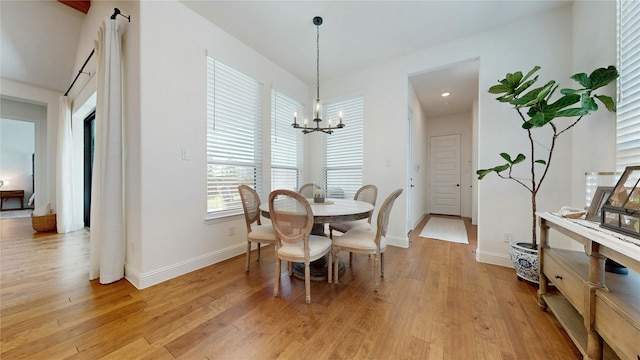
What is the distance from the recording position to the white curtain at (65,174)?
3912mm

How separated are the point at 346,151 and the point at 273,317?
9.33 ft

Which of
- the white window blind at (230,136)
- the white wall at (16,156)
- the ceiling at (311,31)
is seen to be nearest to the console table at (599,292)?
the ceiling at (311,31)

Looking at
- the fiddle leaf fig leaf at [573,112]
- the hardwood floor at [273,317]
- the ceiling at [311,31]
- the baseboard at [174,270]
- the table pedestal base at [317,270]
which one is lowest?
the hardwood floor at [273,317]

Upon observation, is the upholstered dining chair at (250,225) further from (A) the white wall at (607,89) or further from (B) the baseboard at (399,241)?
(A) the white wall at (607,89)

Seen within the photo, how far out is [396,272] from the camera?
239cm

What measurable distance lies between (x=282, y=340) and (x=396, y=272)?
1.48m

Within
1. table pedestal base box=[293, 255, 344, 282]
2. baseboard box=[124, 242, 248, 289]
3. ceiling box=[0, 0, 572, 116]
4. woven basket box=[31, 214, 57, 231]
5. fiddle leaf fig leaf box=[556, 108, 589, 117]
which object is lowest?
table pedestal base box=[293, 255, 344, 282]

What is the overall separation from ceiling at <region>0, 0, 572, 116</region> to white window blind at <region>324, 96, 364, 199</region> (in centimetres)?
63

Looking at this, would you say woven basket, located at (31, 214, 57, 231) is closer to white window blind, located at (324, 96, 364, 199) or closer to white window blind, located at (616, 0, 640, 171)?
white window blind, located at (324, 96, 364, 199)

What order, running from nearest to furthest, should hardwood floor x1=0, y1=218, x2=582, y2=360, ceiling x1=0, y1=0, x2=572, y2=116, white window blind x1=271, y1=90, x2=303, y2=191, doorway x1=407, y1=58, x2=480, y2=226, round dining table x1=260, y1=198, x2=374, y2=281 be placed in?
hardwood floor x1=0, y1=218, x2=582, y2=360, round dining table x1=260, y1=198, x2=374, y2=281, ceiling x1=0, y1=0, x2=572, y2=116, white window blind x1=271, y1=90, x2=303, y2=191, doorway x1=407, y1=58, x2=480, y2=226

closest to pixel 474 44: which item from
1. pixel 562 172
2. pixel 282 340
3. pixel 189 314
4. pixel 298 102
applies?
pixel 562 172

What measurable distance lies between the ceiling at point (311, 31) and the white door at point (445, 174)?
2050 millimetres

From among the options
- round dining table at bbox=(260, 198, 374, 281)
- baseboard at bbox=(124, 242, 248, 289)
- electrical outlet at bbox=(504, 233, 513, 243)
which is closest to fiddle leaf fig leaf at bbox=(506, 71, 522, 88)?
electrical outlet at bbox=(504, 233, 513, 243)

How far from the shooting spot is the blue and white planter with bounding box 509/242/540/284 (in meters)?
2.03
